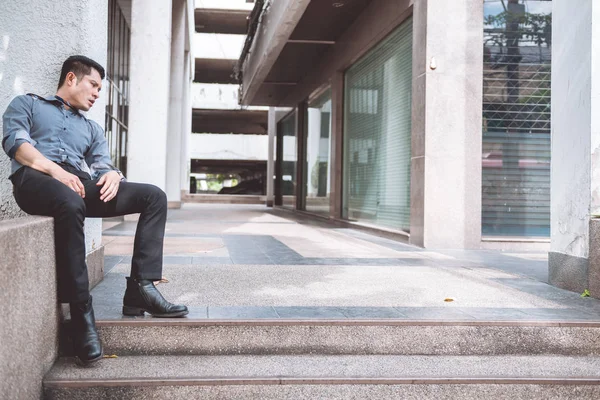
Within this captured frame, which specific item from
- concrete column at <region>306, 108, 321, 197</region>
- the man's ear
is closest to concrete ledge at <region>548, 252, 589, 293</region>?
the man's ear

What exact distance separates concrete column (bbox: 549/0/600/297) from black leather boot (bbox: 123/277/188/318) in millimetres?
3383

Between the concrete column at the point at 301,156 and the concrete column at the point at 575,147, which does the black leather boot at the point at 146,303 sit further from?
the concrete column at the point at 301,156

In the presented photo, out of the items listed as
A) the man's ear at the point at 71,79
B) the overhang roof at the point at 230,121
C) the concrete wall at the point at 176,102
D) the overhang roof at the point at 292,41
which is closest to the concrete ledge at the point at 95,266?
the man's ear at the point at 71,79

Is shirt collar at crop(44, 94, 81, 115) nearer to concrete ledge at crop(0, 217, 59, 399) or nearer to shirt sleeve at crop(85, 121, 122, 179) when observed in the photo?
shirt sleeve at crop(85, 121, 122, 179)

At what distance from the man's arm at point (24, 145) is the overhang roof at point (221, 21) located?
2776cm

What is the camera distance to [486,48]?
30.7 feet

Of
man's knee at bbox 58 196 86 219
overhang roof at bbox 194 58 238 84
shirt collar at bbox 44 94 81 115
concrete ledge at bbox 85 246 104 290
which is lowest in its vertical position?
concrete ledge at bbox 85 246 104 290

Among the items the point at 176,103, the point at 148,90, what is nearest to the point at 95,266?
the point at 148,90

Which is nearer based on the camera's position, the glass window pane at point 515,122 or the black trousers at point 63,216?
the black trousers at point 63,216

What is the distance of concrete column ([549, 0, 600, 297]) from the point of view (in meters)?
4.93

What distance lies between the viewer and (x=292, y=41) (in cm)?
1544

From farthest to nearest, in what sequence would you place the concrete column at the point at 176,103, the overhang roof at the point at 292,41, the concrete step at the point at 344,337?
the concrete column at the point at 176,103 < the overhang roof at the point at 292,41 < the concrete step at the point at 344,337

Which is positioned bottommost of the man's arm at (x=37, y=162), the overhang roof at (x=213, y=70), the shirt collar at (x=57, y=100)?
the man's arm at (x=37, y=162)

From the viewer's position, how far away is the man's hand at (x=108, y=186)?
3.69 metres
